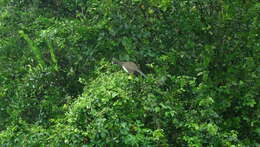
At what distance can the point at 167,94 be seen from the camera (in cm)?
315

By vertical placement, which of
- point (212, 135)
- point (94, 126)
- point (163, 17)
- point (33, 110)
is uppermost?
point (163, 17)

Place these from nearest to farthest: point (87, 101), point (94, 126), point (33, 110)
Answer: point (94, 126), point (87, 101), point (33, 110)

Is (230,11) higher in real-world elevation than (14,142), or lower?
higher

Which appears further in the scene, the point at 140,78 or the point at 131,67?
the point at 131,67

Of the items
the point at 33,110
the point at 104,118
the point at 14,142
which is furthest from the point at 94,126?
the point at 33,110

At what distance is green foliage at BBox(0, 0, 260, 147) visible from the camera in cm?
279

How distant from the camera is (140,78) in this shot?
313 centimetres

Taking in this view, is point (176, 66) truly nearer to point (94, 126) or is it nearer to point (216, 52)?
point (216, 52)

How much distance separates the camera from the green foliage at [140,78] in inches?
110

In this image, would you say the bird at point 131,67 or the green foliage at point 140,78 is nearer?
the green foliage at point 140,78

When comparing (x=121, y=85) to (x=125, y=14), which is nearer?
(x=121, y=85)

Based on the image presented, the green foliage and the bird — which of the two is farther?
the bird

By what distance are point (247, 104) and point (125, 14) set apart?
164 centimetres

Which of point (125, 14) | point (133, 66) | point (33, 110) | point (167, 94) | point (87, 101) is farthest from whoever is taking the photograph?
point (33, 110)
